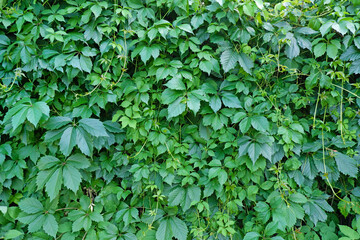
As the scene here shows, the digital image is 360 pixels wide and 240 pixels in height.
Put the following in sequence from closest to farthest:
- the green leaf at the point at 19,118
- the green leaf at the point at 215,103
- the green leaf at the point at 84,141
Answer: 1. the green leaf at the point at 19,118
2. the green leaf at the point at 84,141
3. the green leaf at the point at 215,103

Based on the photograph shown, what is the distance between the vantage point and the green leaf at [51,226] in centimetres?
158

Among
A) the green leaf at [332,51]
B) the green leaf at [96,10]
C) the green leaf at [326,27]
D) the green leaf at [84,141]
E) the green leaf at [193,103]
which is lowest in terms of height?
the green leaf at [84,141]

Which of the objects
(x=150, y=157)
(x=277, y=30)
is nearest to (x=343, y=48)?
(x=277, y=30)

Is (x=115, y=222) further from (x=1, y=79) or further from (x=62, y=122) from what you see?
(x=1, y=79)

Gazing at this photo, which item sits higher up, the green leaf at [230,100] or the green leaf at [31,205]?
the green leaf at [230,100]

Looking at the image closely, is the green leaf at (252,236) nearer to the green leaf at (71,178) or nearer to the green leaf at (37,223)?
the green leaf at (71,178)

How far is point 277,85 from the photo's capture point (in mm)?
1780

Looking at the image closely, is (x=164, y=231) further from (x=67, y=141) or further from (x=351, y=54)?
(x=351, y=54)

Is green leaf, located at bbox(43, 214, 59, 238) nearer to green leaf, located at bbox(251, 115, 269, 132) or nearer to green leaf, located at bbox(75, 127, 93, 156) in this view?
green leaf, located at bbox(75, 127, 93, 156)

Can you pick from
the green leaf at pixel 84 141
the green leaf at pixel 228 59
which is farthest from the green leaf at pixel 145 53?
the green leaf at pixel 84 141

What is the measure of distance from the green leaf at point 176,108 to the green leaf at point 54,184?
2.64 ft

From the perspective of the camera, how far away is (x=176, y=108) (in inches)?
61.8

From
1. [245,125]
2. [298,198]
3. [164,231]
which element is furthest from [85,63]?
[298,198]

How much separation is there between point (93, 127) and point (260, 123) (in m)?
1.07
